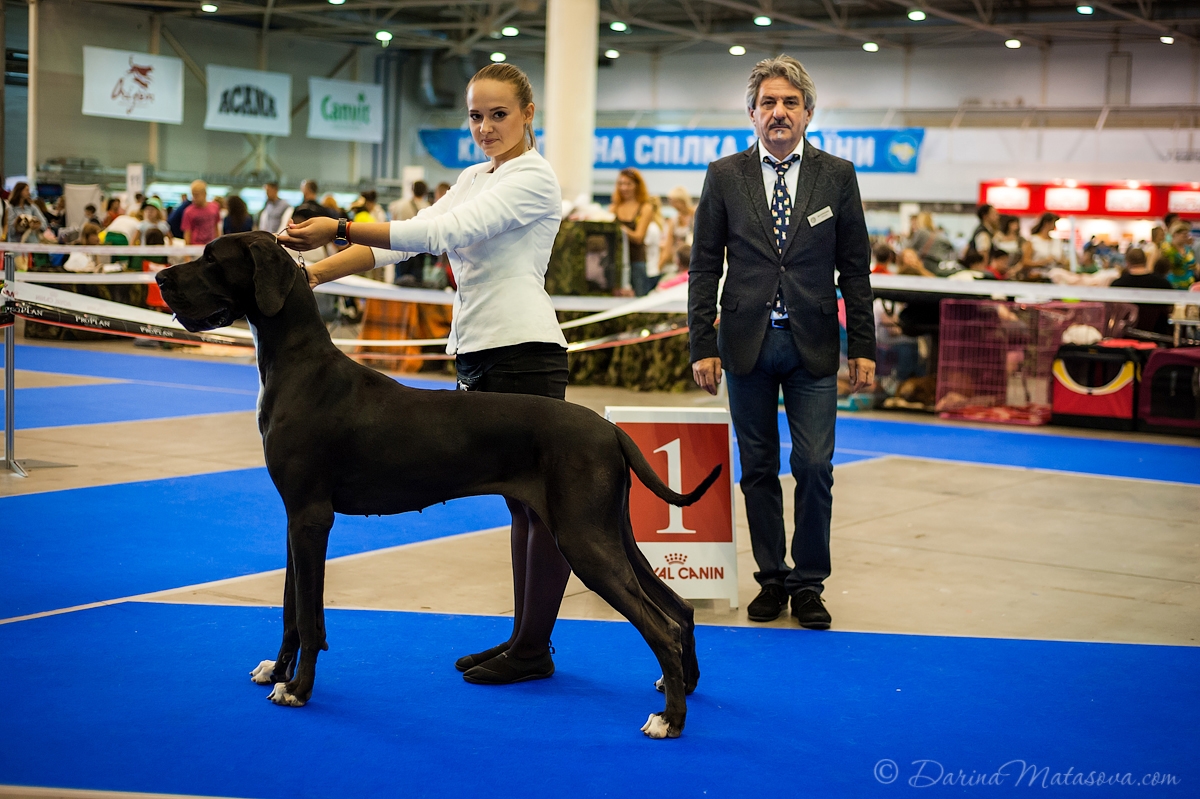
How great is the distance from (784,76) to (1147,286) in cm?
738

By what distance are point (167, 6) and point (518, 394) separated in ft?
90.1

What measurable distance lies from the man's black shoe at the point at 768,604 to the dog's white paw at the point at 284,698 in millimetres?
1685

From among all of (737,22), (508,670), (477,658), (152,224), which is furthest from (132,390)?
(737,22)

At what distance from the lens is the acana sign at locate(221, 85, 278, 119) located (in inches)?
1029

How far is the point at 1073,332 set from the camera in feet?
31.8

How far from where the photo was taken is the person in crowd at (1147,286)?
10133 mm

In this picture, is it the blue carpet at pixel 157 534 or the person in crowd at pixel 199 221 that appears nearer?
the blue carpet at pixel 157 534

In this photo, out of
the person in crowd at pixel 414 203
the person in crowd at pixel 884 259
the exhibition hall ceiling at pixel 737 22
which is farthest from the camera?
the exhibition hall ceiling at pixel 737 22

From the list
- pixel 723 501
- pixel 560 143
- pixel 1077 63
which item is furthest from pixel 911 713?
pixel 1077 63

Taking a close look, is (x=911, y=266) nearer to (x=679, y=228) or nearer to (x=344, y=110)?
(x=679, y=228)

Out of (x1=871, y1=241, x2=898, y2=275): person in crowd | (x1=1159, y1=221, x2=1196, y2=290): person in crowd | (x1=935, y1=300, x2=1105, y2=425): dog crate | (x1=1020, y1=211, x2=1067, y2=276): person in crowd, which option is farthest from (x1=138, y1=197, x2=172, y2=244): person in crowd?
(x1=1159, y1=221, x2=1196, y2=290): person in crowd

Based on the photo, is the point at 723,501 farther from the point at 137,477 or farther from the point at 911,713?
the point at 137,477

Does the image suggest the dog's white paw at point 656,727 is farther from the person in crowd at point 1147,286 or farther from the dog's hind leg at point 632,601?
the person in crowd at point 1147,286

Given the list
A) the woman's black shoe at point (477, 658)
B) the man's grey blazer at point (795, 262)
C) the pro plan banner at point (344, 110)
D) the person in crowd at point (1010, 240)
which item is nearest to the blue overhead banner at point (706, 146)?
the pro plan banner at point (344, 110)
